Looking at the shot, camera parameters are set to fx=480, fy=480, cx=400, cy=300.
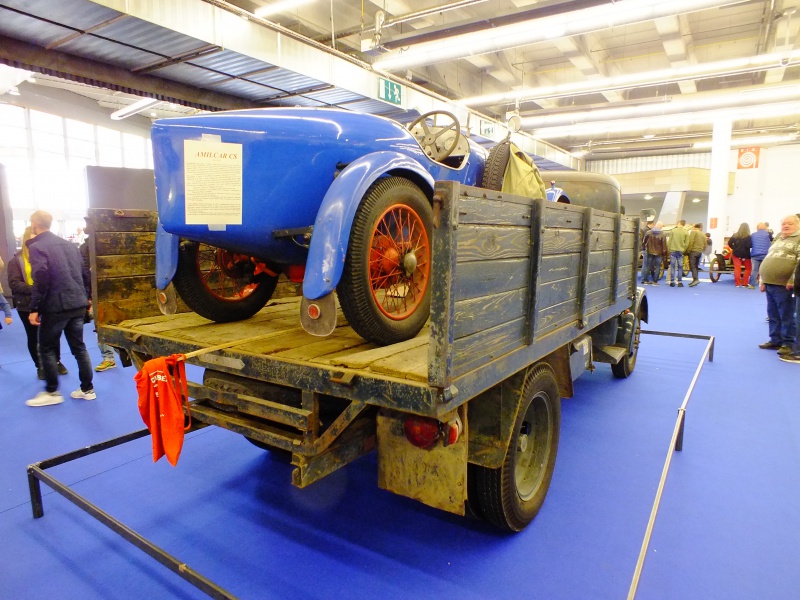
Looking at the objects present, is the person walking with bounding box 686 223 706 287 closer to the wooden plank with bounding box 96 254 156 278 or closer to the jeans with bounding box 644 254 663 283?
the jeans with bounding box 644 254 663 283

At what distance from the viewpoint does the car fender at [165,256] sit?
2508 mm

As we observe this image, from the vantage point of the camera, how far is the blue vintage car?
2043 mm

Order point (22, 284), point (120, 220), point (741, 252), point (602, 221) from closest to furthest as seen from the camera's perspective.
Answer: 1. point (120, 220)
2. point (602, 221)
3. point (22, 284)
4. point (741, 252)

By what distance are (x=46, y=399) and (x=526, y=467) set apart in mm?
4264

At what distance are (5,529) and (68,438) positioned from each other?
119 centimetres

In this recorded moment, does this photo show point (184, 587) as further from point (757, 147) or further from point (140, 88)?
point (757, 147)

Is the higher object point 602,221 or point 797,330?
point 602,221

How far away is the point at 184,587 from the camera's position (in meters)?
2.09

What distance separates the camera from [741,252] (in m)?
13.3

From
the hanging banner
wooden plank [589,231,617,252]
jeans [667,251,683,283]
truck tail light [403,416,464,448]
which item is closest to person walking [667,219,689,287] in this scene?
jeans [667,251,683,283]

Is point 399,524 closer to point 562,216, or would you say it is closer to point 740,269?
point 562,216

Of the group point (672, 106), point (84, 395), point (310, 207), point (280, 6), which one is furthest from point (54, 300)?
point (672, 106)

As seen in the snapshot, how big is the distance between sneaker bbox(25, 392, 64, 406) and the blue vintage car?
267cm

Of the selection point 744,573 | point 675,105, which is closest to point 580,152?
point 675,105
